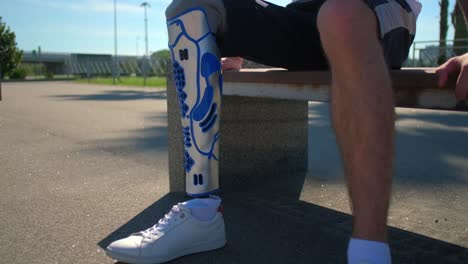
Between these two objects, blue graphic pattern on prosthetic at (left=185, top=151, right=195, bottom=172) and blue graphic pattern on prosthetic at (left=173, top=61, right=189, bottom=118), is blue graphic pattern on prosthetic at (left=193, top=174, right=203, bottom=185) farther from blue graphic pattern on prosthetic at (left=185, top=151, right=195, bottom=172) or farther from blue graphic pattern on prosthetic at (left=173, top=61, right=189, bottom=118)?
→ blue graphic pattern on prosthetic at (left=173, top=61, right=189, bottom=118)

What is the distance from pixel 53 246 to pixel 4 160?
1639 millimetres

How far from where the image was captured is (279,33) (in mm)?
1377

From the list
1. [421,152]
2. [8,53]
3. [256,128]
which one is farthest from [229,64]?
[8,53]

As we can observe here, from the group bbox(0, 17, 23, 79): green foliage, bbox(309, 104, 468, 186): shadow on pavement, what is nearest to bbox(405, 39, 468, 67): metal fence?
bbox(309, 104, 468, 186): shadow on pavement

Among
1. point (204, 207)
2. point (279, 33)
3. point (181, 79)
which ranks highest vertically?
point (279, 33)

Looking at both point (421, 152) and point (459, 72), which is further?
point (421, 152)

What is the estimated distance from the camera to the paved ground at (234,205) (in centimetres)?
134

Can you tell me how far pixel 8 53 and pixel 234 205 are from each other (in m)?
32.5

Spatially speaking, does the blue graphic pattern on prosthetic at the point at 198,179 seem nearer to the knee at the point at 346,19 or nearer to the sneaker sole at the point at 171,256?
the sneaker sole at the point at 171,256

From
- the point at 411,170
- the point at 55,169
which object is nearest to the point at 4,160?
the point at 55,169

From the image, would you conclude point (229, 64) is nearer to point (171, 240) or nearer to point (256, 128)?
point (256, 128)

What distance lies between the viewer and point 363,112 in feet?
2.94

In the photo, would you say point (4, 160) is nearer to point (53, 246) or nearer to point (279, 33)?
point (53, 246)

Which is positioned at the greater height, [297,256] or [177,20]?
A: [177,20]
